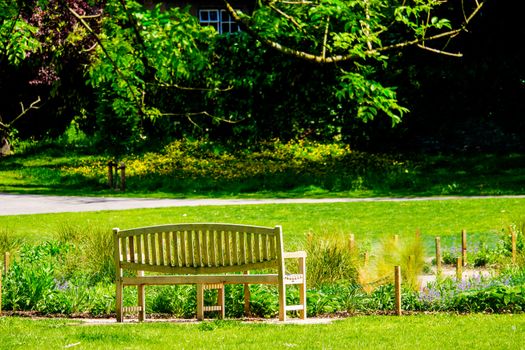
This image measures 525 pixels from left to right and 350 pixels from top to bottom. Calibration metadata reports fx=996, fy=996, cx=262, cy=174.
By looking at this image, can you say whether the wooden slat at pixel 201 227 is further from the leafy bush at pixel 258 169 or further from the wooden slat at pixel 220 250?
the leafy bush at pixel 258 169

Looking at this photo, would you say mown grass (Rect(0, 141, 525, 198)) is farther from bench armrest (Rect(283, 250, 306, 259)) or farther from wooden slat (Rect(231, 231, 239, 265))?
wooden slat (Rect(231, 231, 239, 265))

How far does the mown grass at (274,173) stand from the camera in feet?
72.6

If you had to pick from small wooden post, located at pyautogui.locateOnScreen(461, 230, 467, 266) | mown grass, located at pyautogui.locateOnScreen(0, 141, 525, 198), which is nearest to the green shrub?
small wooden post, located at pyautogui.locateOnScreen(461, 230, 467, 266)

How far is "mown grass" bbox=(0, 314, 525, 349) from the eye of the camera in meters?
6.70

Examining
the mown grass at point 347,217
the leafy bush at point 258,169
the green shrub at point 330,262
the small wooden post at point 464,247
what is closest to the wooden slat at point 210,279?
the green shrub at point 330,262

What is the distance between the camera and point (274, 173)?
2455 centimetres

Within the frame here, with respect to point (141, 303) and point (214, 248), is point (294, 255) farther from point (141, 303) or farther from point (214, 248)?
point (141, 303)

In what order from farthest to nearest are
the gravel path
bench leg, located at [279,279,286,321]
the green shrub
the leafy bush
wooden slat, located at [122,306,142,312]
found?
the leafy bush → the gravel path → the green shrub → wooden slat, located at [122,306,142,312] → bench leg, located at [279,279,286,321]

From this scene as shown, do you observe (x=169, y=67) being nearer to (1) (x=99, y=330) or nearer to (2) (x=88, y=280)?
(1) (x=99, y=330)

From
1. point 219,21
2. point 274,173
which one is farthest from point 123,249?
point 219,21

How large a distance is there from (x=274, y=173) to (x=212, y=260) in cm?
1627

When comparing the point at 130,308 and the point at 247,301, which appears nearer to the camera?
the point at 130,308

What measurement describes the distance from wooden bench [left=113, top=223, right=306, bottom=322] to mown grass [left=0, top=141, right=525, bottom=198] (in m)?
12.8

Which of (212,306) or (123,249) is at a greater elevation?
(123,249)
